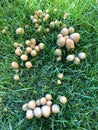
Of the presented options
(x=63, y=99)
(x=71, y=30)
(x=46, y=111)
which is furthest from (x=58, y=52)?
(x=46, y=111)

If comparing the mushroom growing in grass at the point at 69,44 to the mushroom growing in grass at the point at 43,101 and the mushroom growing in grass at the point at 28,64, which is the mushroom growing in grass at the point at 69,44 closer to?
the mushroom growing in grass at the point at 28,64

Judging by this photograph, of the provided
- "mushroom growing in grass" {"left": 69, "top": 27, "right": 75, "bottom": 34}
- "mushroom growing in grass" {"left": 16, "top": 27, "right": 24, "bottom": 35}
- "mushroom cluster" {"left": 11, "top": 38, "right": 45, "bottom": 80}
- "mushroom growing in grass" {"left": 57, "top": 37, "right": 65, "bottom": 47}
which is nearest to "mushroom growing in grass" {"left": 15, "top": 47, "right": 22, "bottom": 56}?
"mushroom cluster" {"left": 11, "top": 38, "right": 45, "bottom": 80}

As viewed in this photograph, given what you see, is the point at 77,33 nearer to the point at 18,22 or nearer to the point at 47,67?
the point at 47,67

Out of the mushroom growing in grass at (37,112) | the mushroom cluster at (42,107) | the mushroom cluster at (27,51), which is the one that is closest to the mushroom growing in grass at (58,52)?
the mushroom cluster at (27,51)

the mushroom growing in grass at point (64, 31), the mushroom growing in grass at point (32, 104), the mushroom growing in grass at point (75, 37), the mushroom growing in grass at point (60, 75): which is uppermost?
the mushroom growing in grass at point (64, 31)

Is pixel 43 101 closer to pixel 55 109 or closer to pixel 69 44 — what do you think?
pixel 55 109

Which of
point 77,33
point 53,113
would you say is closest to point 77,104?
point 53,113
